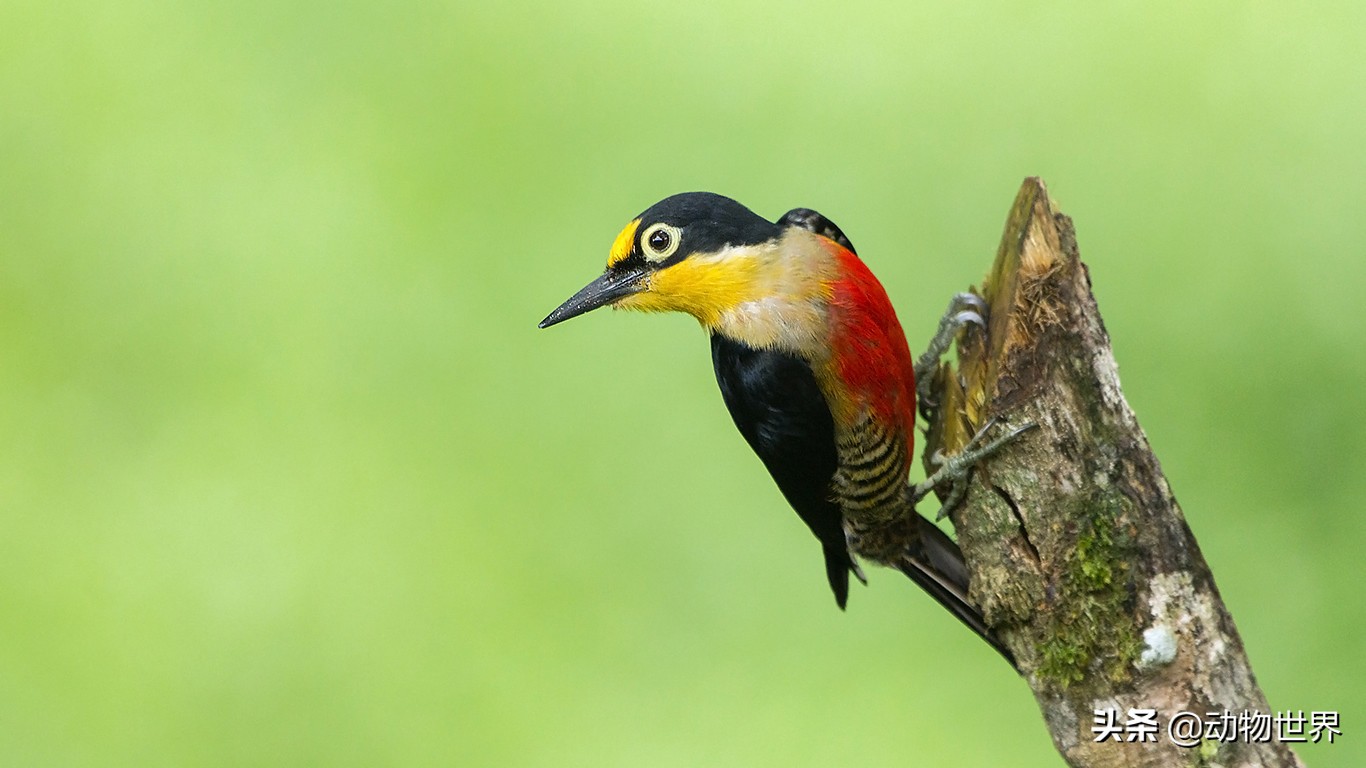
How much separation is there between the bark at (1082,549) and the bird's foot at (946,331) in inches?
10.6

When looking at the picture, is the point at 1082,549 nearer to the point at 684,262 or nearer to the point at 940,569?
the point at 940,569

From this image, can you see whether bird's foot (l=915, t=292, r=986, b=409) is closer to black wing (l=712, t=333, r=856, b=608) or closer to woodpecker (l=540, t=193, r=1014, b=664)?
woodpecker (l=540, t=193, r=1014, b=664)

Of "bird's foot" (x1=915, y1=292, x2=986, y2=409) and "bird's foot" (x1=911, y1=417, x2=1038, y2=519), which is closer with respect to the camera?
"bird's foot" (x1=911, y1=417, x2=1038, y2=519)

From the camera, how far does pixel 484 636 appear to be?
177 inches

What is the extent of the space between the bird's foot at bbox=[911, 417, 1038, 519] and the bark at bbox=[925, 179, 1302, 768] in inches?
0.8

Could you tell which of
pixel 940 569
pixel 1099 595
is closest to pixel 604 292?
pixel 940 569

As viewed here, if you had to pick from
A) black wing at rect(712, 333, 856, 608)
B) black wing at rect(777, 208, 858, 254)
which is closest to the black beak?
black wing at rect(712, 333, 856, 608)

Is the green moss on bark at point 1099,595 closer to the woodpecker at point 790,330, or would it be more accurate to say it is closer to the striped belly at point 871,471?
the woodpecker at point 790,330

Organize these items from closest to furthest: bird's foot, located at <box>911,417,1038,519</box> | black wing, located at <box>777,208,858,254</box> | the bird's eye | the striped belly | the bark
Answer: the bark → bird's foot, located at <box>911,417,1038,519</box> → the bird's eye → the striped belly → black wing, located at <box>777,208,858,254</box>

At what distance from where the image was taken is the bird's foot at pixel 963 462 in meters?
2.54

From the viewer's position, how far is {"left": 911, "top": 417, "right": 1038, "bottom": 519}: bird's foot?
8.35 ft

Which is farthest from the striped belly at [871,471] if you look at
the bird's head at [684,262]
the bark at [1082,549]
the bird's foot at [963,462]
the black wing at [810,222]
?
the black wing at [810,222]

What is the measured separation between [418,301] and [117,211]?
126 cm

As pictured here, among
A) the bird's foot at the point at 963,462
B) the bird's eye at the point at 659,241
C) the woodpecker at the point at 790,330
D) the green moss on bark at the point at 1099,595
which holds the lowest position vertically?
the green moss on bark at the point at 1099,595
